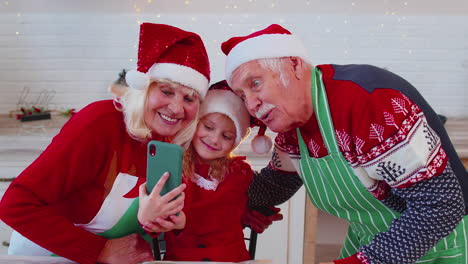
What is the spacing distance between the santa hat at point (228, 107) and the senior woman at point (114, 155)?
5 centimetres

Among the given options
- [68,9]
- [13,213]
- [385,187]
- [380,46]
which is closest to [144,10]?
[68,9]

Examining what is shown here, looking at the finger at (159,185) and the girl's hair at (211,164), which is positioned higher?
the finger at (159,185)

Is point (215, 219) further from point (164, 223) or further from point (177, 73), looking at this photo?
point (177, 73)

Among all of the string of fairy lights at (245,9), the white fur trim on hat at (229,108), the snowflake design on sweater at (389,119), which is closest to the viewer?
the snowflake design on sweater at (389,119)

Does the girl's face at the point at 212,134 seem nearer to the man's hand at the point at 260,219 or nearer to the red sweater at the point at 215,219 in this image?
the red sweater at the point at 215,219

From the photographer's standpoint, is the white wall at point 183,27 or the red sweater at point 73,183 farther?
→ the white wall at point 183,27

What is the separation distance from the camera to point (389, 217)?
1.11 meters

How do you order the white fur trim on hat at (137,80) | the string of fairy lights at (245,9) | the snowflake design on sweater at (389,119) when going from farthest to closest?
1. the string of fairy lights at (245,9)
2. the white fur trim on hat at (137,80)
3. the snowflake design on sweater at (389,119)

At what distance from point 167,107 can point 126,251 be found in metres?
0.38

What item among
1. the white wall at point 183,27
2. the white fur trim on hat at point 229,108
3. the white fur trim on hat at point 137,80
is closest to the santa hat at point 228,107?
the white fur trim on hat at point 229,108

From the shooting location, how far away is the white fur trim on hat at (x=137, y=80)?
1.22 m

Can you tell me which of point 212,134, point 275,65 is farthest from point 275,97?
point 212,134

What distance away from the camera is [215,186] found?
1456 millimetres

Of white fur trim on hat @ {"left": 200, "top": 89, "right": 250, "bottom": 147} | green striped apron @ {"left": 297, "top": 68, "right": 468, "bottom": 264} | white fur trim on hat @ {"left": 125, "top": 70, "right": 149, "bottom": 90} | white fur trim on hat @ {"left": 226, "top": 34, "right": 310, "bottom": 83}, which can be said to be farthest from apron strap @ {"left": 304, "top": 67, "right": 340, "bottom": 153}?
white fur trim on hat @ {"left": 125, "top": 70, "right": 149, "bottom": 90}
